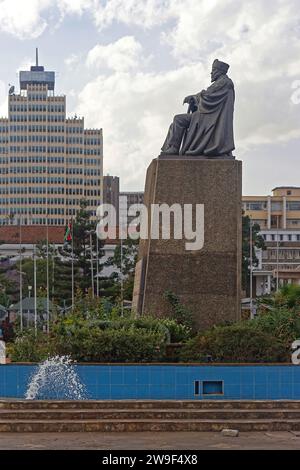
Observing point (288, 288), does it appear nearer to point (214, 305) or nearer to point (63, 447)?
point (214, 305)

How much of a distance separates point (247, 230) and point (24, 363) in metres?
36.2

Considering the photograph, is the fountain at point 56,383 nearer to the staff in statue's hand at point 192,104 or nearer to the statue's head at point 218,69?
the staff in statue's hand at point 192,104

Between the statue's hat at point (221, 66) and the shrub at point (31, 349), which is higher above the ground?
the statue's hat at point (221, 66)

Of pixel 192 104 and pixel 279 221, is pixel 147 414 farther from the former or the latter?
pixel 279 221

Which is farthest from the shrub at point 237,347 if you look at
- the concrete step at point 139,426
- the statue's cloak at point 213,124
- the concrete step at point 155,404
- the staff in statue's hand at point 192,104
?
the staff in statue's hand at point 192,104

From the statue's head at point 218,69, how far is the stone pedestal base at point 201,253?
173 centimetres

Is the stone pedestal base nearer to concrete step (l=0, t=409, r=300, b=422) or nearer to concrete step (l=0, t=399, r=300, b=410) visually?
concrete step (l=0, t=399, r=300, b=410)

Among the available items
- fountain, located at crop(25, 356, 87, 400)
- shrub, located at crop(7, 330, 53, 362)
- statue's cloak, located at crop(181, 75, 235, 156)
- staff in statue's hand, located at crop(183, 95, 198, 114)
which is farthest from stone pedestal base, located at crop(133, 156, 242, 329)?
fountain, located at crop(25, 356, 87, 400)

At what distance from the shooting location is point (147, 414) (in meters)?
12.5

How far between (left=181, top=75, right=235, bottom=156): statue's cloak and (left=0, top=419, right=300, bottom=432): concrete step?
6.44 meters

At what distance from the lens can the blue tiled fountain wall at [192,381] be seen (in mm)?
13578

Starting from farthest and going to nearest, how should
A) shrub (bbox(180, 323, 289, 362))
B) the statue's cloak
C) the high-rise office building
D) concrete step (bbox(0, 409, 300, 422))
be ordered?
the high-rise office building, the statue's cloak, shrub (bbox(180, 323, 289, 362)), concrete step (bbox(0, 409, 300, 422))

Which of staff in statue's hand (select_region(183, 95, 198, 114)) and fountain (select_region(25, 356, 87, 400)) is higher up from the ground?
staff in statue's hand (select_region(183, 95, 198, 114))

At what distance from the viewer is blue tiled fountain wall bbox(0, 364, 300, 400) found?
13.6 m
